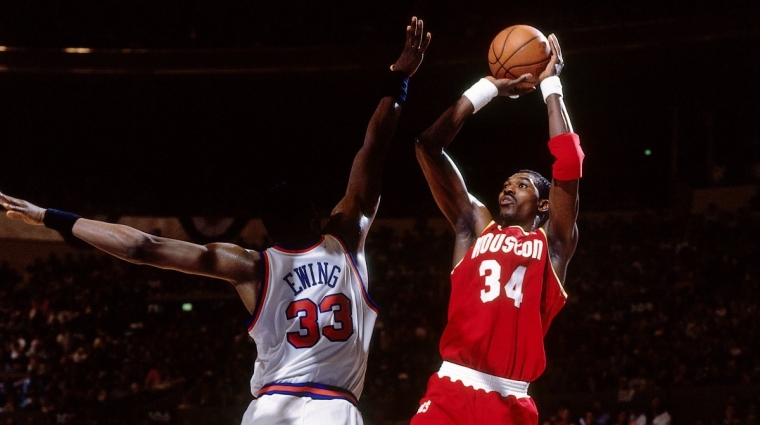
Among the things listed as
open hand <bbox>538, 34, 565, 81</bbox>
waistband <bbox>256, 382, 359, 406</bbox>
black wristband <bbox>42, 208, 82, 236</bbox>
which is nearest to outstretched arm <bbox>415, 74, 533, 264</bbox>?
open hand <bbox>538, 34, 565, 81</bbox>

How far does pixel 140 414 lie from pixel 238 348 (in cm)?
180

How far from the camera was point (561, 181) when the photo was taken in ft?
13.2

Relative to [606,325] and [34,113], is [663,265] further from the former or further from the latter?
[34,113]

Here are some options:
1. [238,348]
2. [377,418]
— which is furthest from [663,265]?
[238,348]

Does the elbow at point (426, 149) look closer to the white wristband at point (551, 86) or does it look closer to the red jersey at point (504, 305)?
the red jersey at point (504, 305)

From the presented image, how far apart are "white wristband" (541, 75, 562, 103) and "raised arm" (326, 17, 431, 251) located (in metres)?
0.67

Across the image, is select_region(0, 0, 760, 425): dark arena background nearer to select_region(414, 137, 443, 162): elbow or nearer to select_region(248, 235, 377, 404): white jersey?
select_region(414, 137, 443, 162): elbow

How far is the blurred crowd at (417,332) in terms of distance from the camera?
36.2 feet

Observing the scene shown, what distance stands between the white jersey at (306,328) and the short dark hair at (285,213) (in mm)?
82

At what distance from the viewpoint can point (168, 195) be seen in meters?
17.8

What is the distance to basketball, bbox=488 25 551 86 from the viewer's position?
4.45 meters

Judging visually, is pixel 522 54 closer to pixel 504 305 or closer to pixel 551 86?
pixel 551 86

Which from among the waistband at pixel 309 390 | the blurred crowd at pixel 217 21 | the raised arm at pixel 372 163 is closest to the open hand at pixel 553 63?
the raised arm at pixel 372 163

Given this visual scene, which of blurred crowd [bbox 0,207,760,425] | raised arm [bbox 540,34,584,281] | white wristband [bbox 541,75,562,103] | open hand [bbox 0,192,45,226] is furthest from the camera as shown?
blurred crowd [bbox 0,207,760,425]
